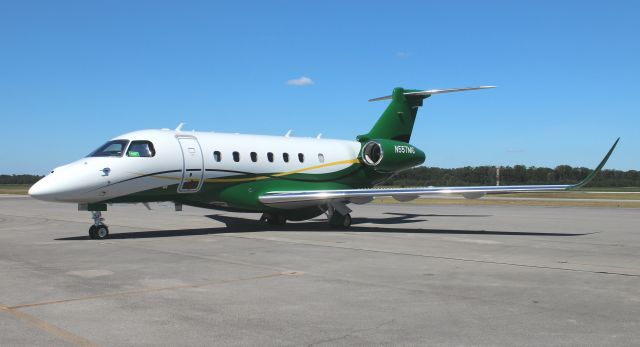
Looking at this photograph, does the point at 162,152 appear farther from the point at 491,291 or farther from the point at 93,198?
the point at 491,291

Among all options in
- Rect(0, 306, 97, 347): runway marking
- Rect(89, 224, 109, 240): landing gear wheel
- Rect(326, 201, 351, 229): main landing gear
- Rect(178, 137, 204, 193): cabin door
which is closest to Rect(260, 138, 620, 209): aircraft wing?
Rect(326, 201, 351, 229): main landing gear

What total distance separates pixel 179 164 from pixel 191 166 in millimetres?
378

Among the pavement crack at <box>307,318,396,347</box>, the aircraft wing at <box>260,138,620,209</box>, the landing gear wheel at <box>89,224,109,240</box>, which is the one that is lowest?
the pavement crack at <box>307,318,396,347</box>

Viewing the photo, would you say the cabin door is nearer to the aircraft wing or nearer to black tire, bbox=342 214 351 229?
the aircraft wing

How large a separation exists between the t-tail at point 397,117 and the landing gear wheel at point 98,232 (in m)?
11.0

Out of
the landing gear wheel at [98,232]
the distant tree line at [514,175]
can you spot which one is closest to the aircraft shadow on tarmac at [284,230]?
the landing gear wheel at [98,232]

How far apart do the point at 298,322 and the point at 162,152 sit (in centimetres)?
1087

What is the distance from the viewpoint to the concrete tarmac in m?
5.75

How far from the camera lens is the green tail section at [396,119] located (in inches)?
914

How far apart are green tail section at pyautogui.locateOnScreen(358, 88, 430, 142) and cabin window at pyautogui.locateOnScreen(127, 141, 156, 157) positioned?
963 cm

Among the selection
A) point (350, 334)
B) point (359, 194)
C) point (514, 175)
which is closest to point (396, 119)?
point (359, 194)

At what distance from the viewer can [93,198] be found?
14805 mm

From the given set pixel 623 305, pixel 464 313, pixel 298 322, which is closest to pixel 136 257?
pixel 298 322

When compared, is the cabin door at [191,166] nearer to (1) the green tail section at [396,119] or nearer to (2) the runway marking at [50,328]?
(1) the green tail section at [396,119]
